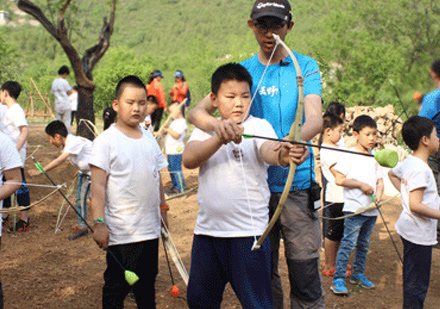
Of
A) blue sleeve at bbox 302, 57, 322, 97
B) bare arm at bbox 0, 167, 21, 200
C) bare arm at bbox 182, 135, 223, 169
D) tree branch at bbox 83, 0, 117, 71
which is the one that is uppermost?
tree branch at bbox 83, 0, 117, 71

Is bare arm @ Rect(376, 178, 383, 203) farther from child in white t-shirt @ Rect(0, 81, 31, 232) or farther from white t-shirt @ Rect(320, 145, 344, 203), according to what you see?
child in white t-shirt @ Rect(0, 81, 31, 232)

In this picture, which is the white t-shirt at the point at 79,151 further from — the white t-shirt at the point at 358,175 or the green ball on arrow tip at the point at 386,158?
the green ball on arrow tip at the point at 386,158

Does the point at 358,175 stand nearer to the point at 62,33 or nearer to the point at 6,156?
the point at 6,156

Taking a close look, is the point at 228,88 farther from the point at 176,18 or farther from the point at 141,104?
the point at 176,18

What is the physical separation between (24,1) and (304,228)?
7901mm

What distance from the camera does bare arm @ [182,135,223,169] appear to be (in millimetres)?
2137

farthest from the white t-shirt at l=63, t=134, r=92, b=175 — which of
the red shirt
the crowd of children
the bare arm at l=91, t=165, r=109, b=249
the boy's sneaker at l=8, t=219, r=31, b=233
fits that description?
the red shirt

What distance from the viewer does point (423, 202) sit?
322 centimetres

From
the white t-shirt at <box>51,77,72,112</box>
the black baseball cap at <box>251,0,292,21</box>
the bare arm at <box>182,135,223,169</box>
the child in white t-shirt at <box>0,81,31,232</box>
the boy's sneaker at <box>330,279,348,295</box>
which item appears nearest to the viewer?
the bare arm at <box>182,135,223,169</box>

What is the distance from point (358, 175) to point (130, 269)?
245 centimetres

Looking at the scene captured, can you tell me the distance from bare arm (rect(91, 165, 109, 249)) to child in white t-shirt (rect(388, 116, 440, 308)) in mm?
2127

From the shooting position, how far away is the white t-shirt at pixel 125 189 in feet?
9.61

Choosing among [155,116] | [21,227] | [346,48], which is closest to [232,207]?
[21,227]

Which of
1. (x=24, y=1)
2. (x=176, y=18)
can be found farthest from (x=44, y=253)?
(x=176, y=18)
